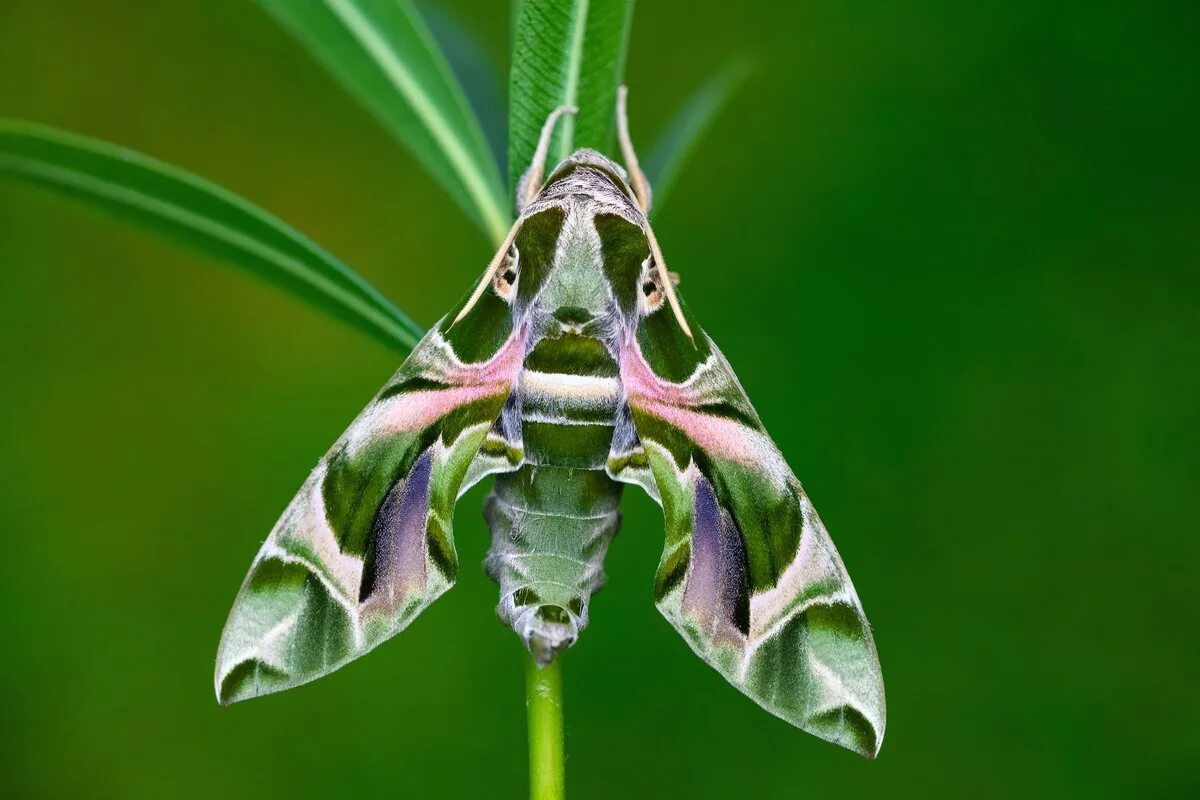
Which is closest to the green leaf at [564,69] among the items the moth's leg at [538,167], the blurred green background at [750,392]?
the moth's leg at [538,167]

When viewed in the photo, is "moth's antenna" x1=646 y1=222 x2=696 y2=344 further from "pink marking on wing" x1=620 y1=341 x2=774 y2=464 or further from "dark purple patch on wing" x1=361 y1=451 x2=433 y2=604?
"dark purple patch on wing" x1=361 y1=451 x2=433 y2=604

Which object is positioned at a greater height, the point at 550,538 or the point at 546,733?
the point at 550,538

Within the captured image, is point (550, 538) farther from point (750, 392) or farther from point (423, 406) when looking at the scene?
point (750, 392)

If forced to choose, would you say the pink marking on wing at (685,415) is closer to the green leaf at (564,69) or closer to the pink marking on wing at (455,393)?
the pink marking on wing at (455,393)

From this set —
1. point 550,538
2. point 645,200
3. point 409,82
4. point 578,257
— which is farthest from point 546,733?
point 409,82

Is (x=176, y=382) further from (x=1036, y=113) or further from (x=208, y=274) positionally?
(x=1036, y=113)

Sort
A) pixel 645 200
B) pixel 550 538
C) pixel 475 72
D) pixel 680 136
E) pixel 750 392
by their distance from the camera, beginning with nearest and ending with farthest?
pixel 550 538
pixel 645 200
pixel 680 136
pixel 475 72
pixel 750 392
